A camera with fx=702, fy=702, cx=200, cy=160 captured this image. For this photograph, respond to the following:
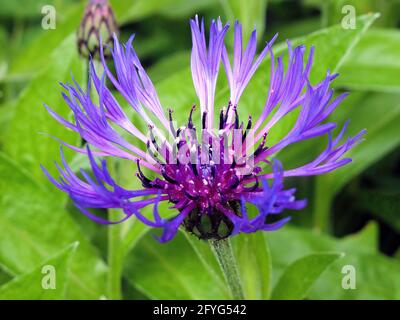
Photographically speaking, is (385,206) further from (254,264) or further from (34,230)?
(34,230)

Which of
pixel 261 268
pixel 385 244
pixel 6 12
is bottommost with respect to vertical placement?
pixel 385 244

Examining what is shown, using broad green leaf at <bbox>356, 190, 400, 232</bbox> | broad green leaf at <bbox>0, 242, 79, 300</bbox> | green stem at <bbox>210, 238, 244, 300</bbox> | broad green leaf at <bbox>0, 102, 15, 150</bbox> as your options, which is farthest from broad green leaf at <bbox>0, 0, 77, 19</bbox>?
green stem at <bbox>210, 238, 244, 300</bbox>

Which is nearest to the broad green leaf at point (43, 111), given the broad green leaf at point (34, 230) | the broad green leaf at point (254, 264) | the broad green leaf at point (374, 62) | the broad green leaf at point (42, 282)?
the broad green leaf at point (34, 230)

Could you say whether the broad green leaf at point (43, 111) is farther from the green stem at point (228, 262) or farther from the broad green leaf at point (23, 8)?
the broad green leaf at point (23, 8)

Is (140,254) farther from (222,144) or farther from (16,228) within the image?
(222,144)

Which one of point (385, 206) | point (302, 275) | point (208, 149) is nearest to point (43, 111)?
point (208, 149)

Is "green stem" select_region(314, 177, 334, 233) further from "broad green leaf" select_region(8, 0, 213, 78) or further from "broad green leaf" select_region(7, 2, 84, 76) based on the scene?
"broad green leaf" select_region(7, 2, 84, 76)

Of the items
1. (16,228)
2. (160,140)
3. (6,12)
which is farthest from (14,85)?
(160,140)
